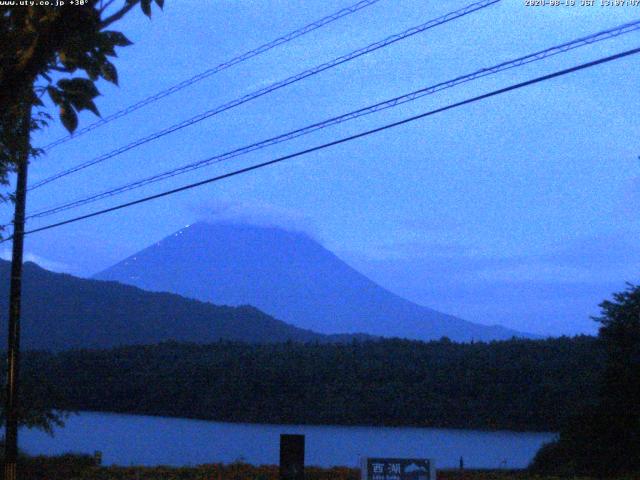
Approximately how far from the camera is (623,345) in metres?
20.6

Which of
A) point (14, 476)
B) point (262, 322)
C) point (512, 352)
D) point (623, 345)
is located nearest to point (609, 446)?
point (623, 345)

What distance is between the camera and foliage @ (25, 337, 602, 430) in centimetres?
4312

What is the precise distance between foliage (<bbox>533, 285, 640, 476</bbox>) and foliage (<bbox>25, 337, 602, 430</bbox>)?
18.2 m

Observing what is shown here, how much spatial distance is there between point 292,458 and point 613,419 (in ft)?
31.5

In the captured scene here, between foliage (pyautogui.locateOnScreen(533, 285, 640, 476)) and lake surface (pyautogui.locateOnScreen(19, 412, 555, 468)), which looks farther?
lake surface (pyautogui.locateOnScreen(19, 412, 555, 468))

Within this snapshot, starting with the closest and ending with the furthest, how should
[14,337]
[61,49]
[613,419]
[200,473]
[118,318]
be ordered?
[61,49] → [200,473] → [14,337] → [613,419] → [118,318]

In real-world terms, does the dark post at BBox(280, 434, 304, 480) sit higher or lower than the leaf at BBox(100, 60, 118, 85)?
lower

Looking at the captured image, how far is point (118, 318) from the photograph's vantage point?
8700 centimetres

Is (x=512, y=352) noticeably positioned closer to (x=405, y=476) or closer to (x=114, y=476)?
(x=114, y=476)

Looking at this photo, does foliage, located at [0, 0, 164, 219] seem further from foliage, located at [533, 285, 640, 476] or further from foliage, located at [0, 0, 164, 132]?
foliage, located at [533, 285, 640, 476]

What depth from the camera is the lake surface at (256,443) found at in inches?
1069

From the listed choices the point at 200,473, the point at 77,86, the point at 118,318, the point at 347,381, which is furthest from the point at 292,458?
the point at 118,318

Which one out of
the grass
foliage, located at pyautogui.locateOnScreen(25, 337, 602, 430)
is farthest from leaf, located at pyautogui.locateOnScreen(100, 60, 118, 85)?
foliage, located at pyautogui.locateOnScreen(25, 337, 602, 430)

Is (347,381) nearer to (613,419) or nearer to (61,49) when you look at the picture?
(613,419)
